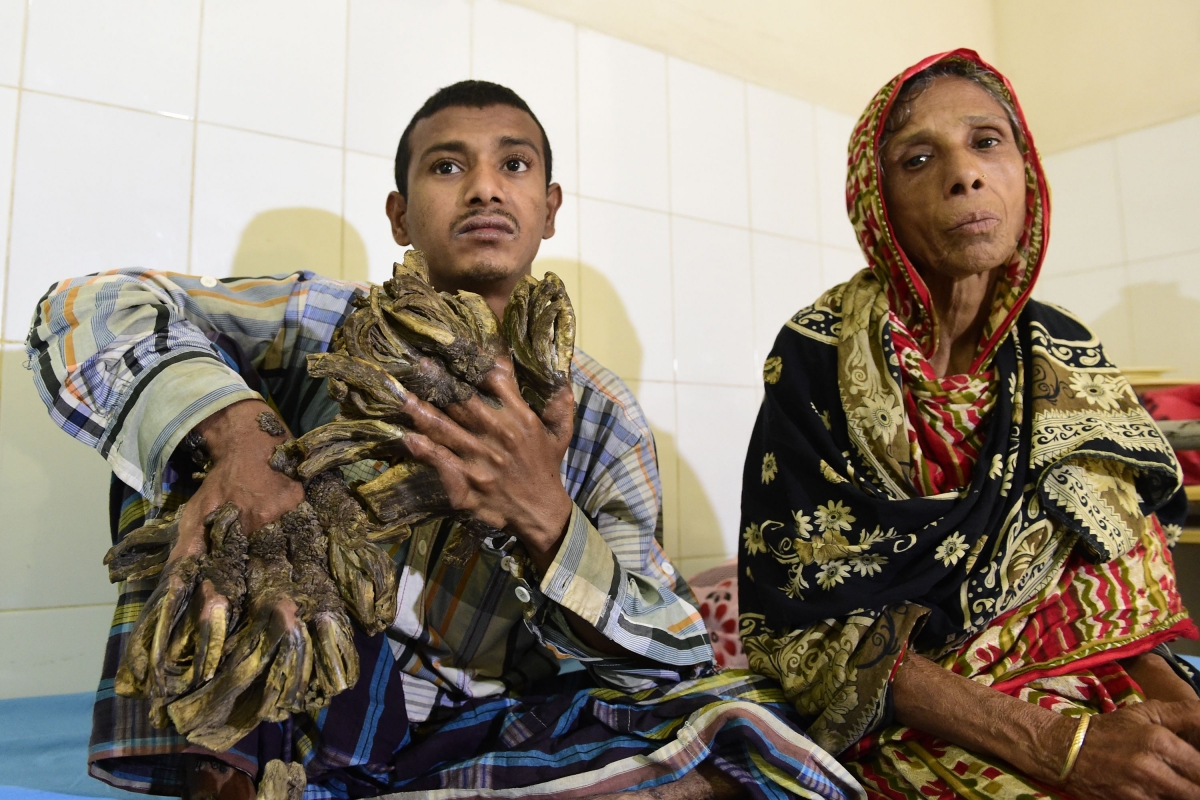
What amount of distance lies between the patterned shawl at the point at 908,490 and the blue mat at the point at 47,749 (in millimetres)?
965

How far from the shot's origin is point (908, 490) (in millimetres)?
A: 1231

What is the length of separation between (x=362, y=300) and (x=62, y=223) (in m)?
1.13

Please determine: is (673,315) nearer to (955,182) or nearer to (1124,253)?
(955,182)

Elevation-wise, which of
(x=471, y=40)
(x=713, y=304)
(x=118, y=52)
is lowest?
(x=713, y=304)

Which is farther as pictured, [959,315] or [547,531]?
[959,315]

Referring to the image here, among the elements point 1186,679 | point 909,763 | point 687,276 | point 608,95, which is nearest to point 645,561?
point 909,763

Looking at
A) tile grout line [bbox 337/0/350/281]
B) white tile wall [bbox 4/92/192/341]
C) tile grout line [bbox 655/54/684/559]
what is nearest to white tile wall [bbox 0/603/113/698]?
white tile wall [bbox 4/92/192/341]

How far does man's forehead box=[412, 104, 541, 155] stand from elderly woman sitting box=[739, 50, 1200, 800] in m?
0.57

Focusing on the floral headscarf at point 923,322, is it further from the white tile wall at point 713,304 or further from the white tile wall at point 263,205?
the white tile wall at point 263,205

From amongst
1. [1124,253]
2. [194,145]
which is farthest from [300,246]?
[1124,253]

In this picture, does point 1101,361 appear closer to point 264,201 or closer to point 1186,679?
point 1186,679

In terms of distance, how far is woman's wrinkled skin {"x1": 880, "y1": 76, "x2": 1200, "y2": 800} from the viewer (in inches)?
37.7

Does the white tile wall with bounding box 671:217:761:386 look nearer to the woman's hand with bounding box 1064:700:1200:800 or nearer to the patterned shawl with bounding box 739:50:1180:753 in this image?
the patterned shawl with bounding box 739:50:1180:753

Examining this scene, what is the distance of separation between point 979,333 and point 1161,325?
1746 millimetres
